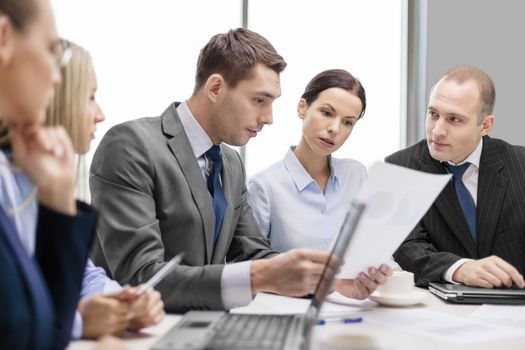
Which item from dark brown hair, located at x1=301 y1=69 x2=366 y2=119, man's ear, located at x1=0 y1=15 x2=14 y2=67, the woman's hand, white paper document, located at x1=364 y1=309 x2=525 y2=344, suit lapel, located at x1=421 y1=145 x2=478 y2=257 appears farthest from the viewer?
dark brown hair, located at x1=301 y1=69 x2=366 y2=119

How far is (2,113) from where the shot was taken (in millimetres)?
936

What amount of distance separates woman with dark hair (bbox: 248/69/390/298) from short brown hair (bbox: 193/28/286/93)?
466mm

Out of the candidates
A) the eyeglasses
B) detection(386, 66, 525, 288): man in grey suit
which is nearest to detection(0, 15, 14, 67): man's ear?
the eyeglasses

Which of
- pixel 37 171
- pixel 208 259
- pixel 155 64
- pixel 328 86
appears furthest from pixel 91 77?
Answer: pixel 155 64

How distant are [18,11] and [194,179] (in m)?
0.92

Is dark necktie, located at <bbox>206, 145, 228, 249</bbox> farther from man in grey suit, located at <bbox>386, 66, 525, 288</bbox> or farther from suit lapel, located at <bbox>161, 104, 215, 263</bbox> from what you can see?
man in grey suit, located at <bbox>386, 66, 525, 288</bbox>

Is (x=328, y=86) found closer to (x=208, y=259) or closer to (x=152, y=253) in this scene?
(x=208, y=259)

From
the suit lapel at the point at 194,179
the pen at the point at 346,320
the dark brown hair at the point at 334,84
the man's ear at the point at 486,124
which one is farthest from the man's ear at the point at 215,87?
the man's ear at the point at 486,124

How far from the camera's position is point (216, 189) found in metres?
1.88

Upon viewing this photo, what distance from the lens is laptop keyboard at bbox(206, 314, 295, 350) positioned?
1.01m

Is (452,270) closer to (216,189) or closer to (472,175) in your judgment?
(472,175)

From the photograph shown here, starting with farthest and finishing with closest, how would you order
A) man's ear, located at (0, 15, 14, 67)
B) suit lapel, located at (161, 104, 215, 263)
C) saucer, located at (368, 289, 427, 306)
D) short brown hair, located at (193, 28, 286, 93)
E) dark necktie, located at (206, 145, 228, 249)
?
short brown hair, located at (193, 28, 286, 93) < dark necktie, located at (206, 145, 228, 249) < suit lapel, located at (161, 104, 215, 263) < saucer, located at (368, 289, 427, 306) < man's ear, located at (0, 15, 14, 67)

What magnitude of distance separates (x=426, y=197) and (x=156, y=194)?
773mm

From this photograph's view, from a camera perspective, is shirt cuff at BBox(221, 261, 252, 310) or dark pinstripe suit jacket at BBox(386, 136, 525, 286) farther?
dark pinstripe suit jacket at BBox(386, 136, 525, 286)
